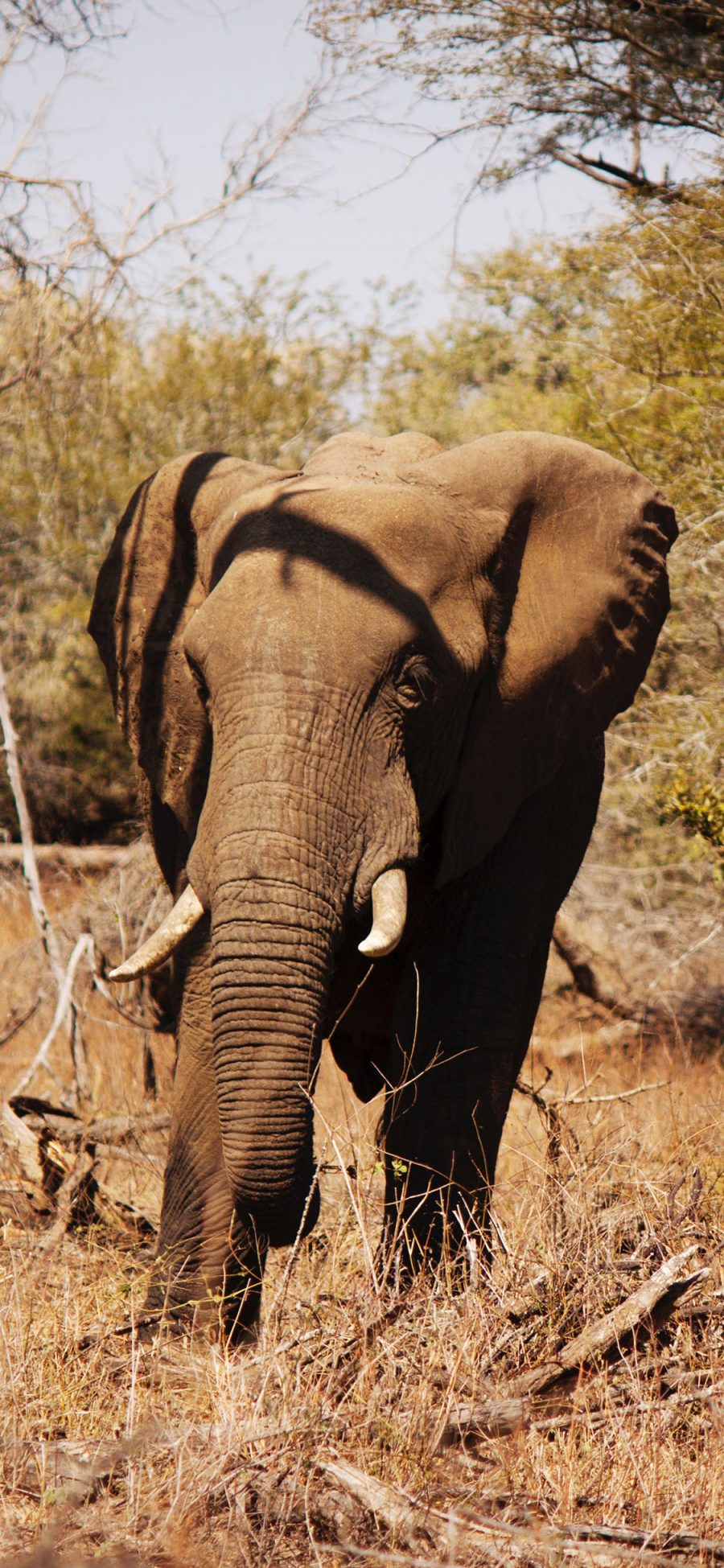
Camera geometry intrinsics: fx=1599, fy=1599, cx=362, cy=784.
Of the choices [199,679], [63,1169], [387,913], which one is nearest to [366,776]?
[387,913]

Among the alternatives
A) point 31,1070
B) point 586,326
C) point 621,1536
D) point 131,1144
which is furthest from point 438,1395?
point 586,326

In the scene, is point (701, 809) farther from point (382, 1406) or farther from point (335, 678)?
point (382, 1406)

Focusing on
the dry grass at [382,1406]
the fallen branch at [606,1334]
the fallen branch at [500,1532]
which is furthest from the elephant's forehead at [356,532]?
the fallen branch at [500,1532]

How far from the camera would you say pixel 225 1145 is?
396 cm

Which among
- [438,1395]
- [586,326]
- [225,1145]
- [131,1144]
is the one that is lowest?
[131,1144]

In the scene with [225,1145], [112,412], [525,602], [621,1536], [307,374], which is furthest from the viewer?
[307,374]

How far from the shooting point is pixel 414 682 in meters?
4.34

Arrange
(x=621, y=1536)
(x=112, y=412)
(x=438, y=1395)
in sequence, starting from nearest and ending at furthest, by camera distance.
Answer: (x=621, y=1536) → (x=438, y=1395) → (x=112, y=412)

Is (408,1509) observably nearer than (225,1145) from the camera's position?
Yes

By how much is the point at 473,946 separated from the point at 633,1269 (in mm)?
1242

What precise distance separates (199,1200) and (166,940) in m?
1.03

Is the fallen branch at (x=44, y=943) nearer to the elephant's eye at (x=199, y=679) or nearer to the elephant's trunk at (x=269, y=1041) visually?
the elephant's eye at (x=199, y=679)

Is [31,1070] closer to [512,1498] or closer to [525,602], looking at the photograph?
[525,602]

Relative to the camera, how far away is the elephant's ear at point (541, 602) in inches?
186
